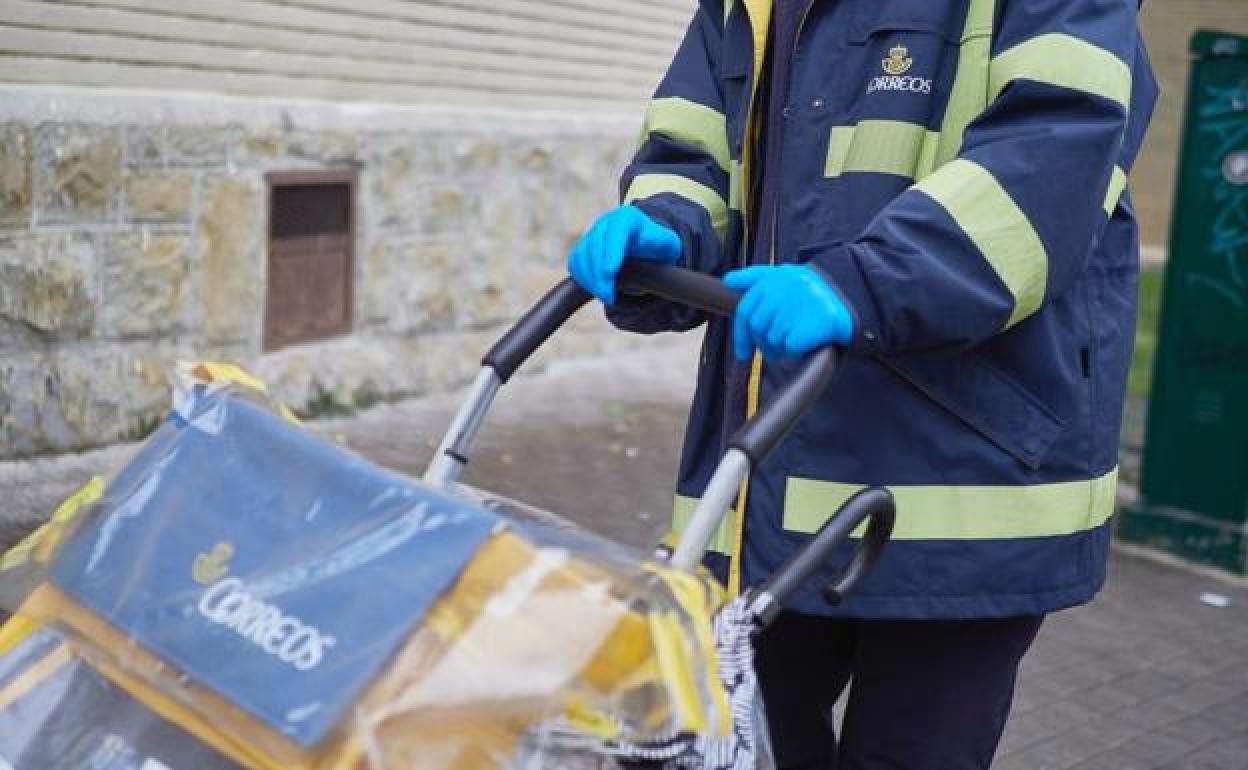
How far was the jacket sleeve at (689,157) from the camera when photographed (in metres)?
2.63

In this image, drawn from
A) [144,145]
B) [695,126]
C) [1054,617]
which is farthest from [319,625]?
[144,145]

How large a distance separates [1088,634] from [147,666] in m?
4.07

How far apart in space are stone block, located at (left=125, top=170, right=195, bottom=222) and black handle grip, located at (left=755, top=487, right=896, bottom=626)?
169 inches

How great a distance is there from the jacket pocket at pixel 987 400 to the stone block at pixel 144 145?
13.9 feet

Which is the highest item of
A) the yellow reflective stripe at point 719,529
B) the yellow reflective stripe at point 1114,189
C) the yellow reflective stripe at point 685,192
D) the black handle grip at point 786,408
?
the yellow reflective stripe at point 1114,189

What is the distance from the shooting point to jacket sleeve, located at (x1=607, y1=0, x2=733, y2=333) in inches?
103

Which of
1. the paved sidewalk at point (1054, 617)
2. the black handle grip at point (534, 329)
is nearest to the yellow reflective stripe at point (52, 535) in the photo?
the black handle grip at point (534, 329)

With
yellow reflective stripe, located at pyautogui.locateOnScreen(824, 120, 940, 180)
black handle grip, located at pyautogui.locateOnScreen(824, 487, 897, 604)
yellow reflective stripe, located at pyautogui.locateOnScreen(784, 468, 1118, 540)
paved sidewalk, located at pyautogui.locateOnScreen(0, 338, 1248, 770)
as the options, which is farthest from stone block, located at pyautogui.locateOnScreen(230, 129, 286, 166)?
black handle grip, located at pyautogui.locateOnScreen(824, 487, 897, 604)

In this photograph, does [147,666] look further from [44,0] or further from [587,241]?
[44,0]

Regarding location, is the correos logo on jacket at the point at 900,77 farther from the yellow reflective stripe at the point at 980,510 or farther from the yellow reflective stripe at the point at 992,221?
the yellow reflective stripe at the point at 980,510

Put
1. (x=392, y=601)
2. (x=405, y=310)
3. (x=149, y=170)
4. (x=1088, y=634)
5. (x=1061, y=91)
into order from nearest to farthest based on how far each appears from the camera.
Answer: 1. (x=392, y=601)
2. (x=1061, y=91)
3. (x=1088, y=634)
4. (x=149, y=170)
5. (x=405, y=310)

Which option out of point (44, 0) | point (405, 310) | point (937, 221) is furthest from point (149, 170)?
point (937, 221)

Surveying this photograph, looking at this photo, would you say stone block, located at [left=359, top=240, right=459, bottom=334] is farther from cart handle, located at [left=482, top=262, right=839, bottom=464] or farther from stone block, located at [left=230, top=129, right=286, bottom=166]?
cart handle, located at [left=482, top=262, right=839, bottom=464]

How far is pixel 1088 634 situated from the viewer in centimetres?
539
